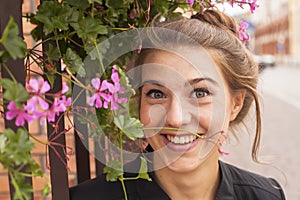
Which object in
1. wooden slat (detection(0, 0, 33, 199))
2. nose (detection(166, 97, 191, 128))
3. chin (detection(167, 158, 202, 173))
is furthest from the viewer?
chin (detection(167, 158, 202, 173))

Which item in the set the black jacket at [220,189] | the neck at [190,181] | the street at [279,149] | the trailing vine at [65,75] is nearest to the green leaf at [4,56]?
the trailing vine at [65,75]

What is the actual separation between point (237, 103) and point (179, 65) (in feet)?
0.93

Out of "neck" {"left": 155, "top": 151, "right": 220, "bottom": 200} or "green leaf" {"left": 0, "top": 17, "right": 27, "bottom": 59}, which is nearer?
"green leaf" {"left": 0, "top": 17, "right": 27, "bottom": 59}

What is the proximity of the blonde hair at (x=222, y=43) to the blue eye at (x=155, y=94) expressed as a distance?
0.09 meters

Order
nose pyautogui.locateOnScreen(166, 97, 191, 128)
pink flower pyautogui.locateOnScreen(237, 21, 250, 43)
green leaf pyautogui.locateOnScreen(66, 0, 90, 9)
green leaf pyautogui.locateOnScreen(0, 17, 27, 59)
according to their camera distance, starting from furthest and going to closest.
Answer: pink flower pyautogui.locateOnScreen(237, 21, 250, 43) → nose pyautogui.locateOnScreen(166, 97, 191, 128) → green leaf pyautogui.locateOnScreen(66, 0, 90, 9) → green leaf pyautogui.locateOnScreen(0, 17, 27, 59)

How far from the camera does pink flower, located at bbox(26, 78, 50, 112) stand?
0.67 meters

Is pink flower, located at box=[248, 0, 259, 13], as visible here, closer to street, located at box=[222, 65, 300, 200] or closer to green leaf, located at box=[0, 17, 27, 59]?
green leaf, located at box=[0, 17, 27, 59]

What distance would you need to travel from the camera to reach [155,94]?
1.24 meters

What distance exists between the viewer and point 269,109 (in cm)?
1111

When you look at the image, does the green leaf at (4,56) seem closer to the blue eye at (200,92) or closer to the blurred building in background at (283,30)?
the blue eye at (200,92)

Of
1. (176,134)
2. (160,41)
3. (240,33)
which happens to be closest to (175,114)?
(176,134)

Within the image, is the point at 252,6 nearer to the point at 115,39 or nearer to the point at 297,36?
the point at 115,39

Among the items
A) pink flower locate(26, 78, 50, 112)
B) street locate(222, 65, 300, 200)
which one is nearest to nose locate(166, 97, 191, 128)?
pink flower locate(26, 78, 50, 112)

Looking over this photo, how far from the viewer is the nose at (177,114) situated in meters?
1.14
